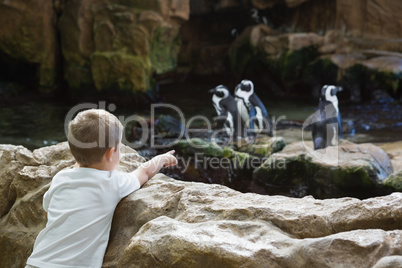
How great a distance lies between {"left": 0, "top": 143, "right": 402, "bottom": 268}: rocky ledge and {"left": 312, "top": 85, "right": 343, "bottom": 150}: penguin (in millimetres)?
4170

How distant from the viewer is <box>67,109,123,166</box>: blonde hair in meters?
1.63

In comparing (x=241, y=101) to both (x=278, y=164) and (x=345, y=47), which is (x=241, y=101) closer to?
(x=278, y=164)

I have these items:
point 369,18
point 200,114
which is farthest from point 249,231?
point 369,18

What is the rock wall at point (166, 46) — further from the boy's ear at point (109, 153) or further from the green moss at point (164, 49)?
the boy's ear at point (109, 153)

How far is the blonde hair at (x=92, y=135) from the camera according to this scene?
5.34ft

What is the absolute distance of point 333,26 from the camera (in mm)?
11352

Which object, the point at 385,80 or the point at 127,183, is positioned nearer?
the point at 127,183

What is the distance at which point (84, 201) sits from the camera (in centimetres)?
163

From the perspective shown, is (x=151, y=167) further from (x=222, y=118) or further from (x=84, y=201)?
(x=222, y=118)

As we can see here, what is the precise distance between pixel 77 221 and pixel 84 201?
0.07 m

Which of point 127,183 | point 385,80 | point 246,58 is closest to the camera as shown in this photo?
point 127,183

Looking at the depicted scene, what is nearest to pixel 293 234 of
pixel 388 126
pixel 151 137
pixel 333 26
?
pixel 151 137

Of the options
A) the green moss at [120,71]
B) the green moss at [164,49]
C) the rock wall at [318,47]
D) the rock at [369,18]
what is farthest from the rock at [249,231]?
the rock at [369,18]

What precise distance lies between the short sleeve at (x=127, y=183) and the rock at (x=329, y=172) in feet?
9.46
